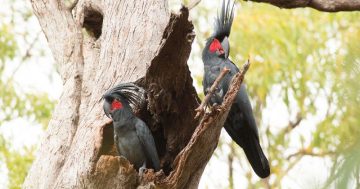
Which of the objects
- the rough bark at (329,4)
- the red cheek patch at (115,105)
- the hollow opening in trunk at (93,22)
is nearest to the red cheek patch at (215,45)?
the rough bark at (329,4)

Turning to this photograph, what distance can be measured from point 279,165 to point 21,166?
128 inches

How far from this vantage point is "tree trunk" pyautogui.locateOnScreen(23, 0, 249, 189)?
2.72 m

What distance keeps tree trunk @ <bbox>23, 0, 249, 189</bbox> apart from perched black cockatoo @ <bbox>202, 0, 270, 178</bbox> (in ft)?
1.31

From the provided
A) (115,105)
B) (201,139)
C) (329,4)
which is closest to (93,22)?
(115,105)

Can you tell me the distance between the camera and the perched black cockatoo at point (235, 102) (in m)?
3.70

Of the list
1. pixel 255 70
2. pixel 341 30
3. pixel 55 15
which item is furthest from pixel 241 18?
pixel 55 15

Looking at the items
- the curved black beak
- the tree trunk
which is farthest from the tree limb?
the curved black beak

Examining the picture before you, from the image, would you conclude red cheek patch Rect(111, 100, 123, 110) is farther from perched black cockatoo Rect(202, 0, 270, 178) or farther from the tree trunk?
perched black cockatoo Rect(202, 0, 270, 178)

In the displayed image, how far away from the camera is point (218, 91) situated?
3537mm

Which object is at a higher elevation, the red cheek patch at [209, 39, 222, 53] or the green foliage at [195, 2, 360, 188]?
the red cheek patch at [209, 39, 222, 53]

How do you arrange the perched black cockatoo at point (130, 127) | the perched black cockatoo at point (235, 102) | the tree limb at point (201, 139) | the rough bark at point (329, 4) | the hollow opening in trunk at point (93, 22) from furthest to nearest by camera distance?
1. the hollow opening in trunk at point (93, 22)
2. the rough bark at point (329, 4)
3. the perched black cockatoo at point (235, 102)
4. the perched black cockatoo at point (130, 127)
5. the tree limb at point (201, 139)

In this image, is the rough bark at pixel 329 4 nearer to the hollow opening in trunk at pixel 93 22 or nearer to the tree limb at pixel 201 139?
the hollow opening in trunk at pixel 93 22

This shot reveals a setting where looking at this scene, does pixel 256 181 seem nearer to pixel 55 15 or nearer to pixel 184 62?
pixel 55 15

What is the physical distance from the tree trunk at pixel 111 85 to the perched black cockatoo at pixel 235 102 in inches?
15.8
